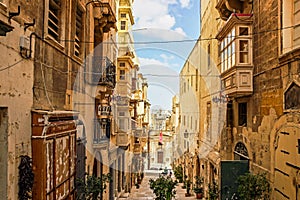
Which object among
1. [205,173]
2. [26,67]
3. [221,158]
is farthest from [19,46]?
[205,173]

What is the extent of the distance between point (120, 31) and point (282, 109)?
16.9 meters

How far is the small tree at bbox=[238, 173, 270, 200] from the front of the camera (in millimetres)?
8688

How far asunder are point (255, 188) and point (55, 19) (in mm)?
6577

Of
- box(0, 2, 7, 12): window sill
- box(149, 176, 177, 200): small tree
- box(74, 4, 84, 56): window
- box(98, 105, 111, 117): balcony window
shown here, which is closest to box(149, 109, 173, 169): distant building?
box(98, 105, 111, 117): balcony window

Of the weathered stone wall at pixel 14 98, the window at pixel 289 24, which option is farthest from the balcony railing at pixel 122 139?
the weathered stone wall at pixel 14 98

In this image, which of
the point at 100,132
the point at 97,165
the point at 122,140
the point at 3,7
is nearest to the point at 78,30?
the point at 100,132

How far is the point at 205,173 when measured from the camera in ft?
60.4

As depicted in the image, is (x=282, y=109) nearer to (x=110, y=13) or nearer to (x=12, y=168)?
(x=12, y=168)

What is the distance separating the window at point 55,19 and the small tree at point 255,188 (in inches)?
237

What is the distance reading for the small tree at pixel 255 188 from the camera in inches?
342

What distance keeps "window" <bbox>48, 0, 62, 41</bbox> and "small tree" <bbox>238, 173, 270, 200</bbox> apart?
603cm

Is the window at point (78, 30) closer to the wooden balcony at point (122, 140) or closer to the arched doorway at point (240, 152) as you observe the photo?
the arched doorway at point (240, 152)

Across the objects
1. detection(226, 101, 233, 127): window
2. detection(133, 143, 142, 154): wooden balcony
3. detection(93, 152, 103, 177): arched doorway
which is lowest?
detection(133, 143, 142, 154): wooden balcony

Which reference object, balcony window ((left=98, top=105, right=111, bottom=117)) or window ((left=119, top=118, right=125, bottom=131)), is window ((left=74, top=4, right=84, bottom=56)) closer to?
balcony window ((left=98, top=105, right=111, bottom=117))
